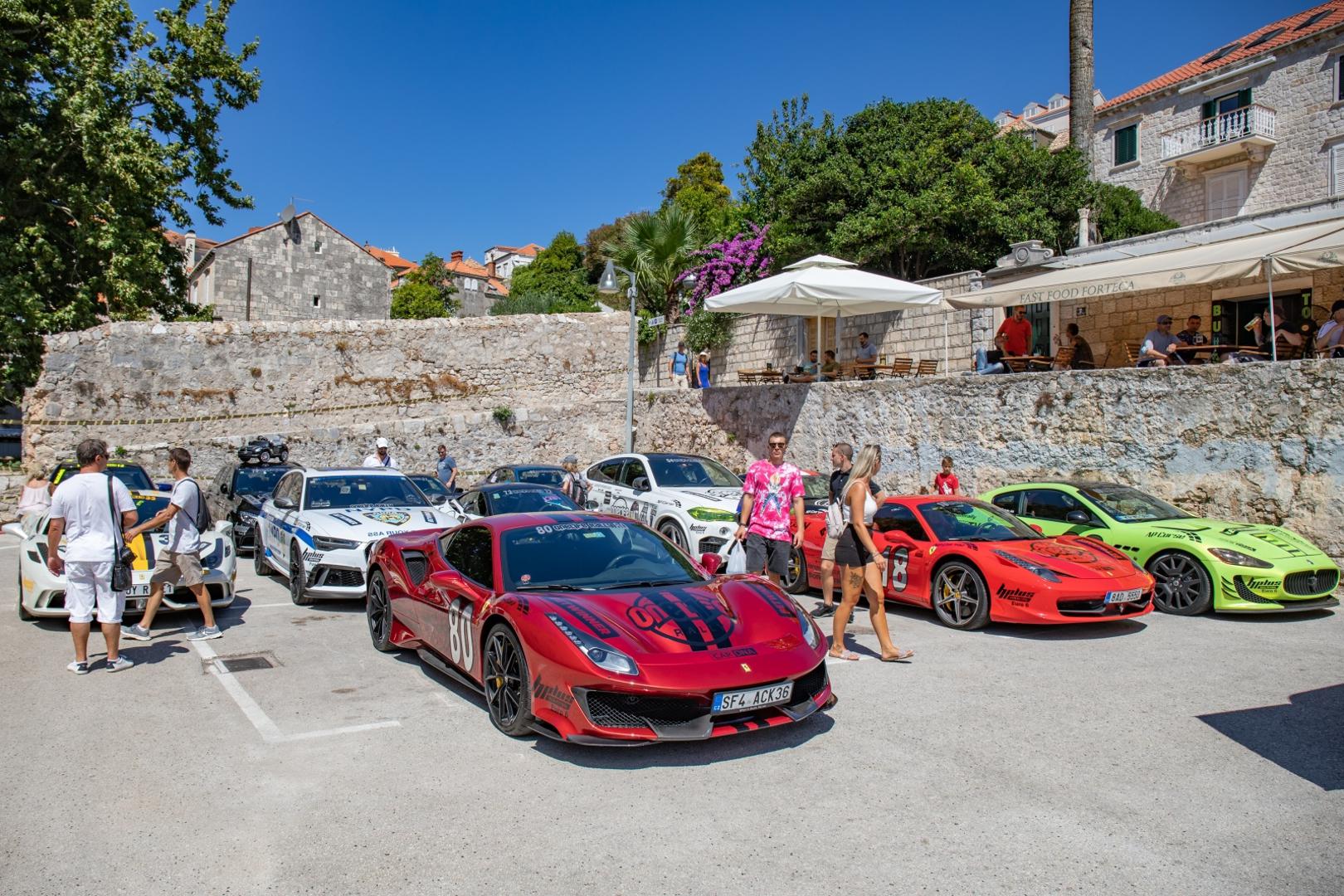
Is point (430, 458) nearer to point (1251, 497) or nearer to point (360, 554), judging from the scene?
point (360, 554)

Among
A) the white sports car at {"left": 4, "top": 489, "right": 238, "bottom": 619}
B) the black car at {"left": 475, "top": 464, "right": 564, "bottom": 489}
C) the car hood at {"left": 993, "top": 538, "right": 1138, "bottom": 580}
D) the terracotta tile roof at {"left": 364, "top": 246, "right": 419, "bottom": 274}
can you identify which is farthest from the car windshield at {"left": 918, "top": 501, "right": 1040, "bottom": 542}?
the terracotta tile roof at {"left": 364, "top": 246, "right": 419, "bottom": 274}

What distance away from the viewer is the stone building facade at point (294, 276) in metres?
38.9

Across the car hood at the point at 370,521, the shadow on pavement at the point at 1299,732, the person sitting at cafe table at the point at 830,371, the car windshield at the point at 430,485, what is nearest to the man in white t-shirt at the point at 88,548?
the car hood at the point at 370,521

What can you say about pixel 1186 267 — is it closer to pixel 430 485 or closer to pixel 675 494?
pixel 675 494

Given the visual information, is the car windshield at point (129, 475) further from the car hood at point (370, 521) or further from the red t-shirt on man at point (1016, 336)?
the red t-shirt on man at point (1016, 336)

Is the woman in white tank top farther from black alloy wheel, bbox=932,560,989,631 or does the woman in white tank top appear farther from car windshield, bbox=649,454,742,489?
car windshield, bbox=649,454,742,489

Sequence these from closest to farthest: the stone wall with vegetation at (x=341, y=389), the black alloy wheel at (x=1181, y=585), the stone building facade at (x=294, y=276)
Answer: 1. the black alloy wheel at (x=1181, y=585)
2. the stone wall with vegetation at (x=341, y=389)
3. the stone building facade at (x=294, y=276)

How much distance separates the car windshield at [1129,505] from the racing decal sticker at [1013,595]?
2.68 meters

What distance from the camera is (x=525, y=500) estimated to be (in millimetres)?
11398

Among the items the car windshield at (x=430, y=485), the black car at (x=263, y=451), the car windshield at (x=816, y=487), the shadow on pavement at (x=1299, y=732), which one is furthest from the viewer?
the black car at (x=263, y=451)


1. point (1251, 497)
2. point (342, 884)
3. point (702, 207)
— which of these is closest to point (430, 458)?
point (1251, 497)

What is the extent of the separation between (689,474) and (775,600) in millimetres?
7270

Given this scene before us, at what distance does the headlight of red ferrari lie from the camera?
466 cm

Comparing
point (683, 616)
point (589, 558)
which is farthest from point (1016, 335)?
point (683, 616)
